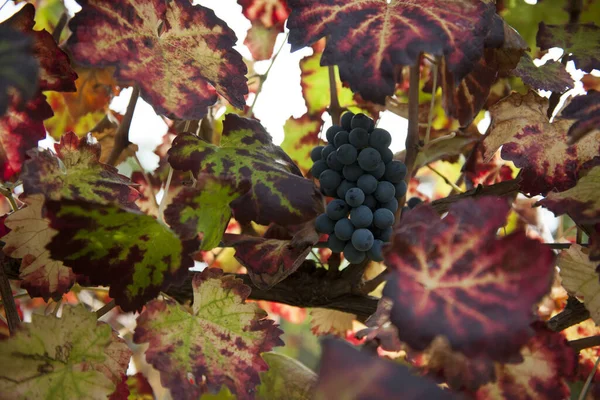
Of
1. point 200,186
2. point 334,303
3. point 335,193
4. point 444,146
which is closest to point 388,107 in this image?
point 444,146

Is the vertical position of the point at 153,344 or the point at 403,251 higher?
the point at 403,251

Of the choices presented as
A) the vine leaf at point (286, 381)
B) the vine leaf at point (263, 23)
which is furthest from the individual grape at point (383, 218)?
the vine leaf at point (263, 23)

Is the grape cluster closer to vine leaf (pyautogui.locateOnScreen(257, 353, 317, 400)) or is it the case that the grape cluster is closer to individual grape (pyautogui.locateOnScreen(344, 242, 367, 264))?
individual grape (pyautogui.locateOnScreen(344, 242, 367, 264))

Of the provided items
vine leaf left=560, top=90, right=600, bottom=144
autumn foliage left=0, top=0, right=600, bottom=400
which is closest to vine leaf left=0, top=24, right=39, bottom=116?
autumn foliage left=0, top=0, right=600, bottom=400

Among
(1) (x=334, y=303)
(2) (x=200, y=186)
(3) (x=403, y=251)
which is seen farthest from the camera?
(1) (x=334, y=303)

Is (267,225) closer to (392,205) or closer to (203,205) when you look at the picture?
(203,205)

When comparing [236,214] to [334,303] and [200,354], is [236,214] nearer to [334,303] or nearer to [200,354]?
[200,354]

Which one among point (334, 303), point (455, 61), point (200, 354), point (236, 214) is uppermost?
point (455, 61)

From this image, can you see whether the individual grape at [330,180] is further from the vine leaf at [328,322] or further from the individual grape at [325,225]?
the vine leaf at [328,322]
